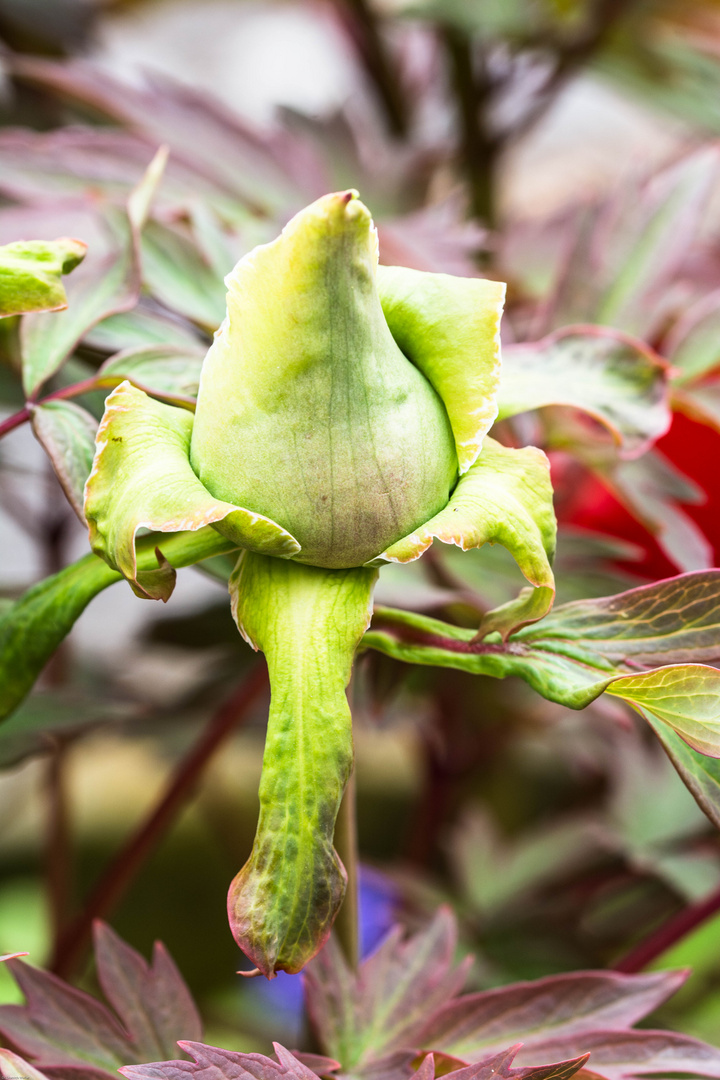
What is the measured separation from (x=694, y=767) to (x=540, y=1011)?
102mm

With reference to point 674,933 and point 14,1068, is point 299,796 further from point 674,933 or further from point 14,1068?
point 674,933

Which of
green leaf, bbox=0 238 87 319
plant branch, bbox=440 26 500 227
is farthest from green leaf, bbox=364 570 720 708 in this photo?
plant branch, bbox=440 26 500 227

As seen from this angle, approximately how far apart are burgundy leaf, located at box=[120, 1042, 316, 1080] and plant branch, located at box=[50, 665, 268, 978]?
5.6 inches

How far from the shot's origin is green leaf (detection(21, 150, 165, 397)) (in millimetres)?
267

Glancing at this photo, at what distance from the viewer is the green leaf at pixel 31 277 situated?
224 mm

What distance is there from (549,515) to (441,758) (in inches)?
14.3

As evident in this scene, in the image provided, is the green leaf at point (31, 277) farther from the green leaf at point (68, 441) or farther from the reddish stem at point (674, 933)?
the reddish stem at point (674, 933)

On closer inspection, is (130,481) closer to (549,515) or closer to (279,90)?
(549,515)

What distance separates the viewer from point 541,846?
1.81 feet

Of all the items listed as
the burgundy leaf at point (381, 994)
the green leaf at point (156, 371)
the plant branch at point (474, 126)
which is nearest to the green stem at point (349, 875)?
the burgundy leaf at point (381, 994)

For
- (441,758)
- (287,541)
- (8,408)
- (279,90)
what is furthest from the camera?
(279,90)

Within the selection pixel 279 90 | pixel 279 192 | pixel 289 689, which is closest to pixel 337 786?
pixel 289 689

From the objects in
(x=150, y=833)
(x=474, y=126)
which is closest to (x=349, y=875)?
(x=150, y=833)

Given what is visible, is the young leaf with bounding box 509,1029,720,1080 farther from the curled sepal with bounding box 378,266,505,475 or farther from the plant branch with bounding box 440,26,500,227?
the plant branch with bounding box 440,26,500,227
